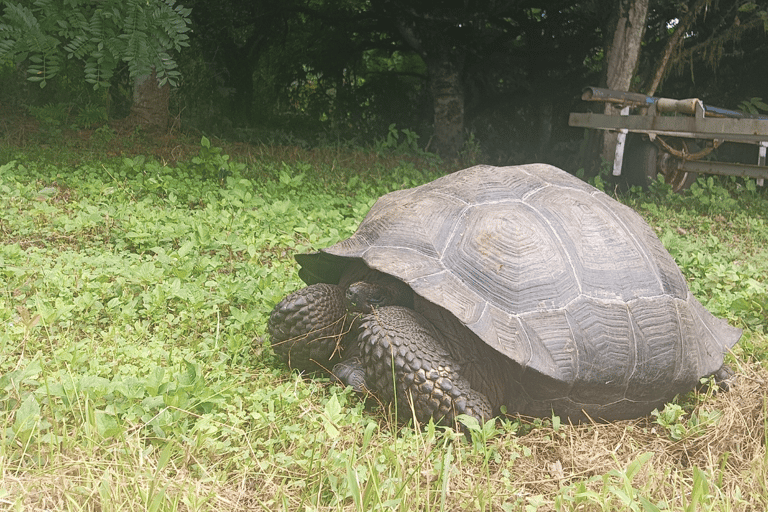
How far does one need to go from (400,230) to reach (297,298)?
1.69 feet

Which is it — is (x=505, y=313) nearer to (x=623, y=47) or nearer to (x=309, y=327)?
(x=309, y=327)

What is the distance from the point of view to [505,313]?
7.47ft

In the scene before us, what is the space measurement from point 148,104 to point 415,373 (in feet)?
20.4

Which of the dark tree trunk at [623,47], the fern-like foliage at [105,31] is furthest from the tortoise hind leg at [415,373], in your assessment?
the dark tree trunk at [623,47]

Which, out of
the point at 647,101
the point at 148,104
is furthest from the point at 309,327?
the point at 647,101

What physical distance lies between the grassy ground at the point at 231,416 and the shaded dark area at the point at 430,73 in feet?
15.0

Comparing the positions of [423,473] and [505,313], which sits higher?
[505,313]

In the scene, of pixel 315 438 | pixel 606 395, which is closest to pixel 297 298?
pixel 315 438

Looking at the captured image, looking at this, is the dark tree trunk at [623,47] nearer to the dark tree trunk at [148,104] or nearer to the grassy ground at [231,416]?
the grassy ground at [231,416]

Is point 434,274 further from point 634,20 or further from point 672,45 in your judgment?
point 672,45

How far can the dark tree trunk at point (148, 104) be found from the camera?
7.23 metres

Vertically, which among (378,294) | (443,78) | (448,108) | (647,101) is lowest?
(378,294)

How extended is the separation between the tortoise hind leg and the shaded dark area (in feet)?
20.9

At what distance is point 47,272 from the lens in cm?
327
